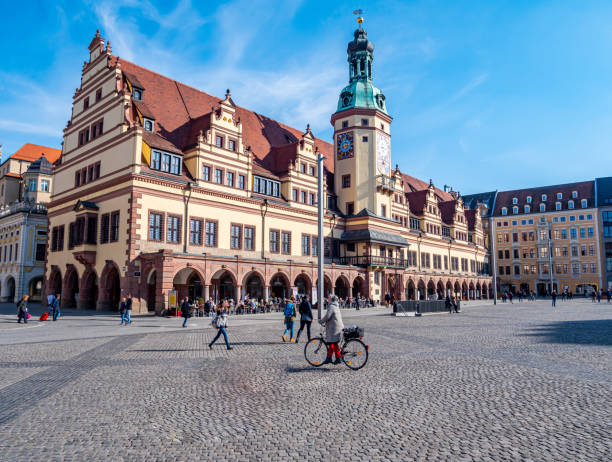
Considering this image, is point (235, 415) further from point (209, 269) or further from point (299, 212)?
point (299, 212)

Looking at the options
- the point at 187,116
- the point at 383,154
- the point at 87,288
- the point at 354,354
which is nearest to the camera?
the point at 354,354

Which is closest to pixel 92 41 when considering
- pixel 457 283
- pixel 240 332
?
pixel 240 332

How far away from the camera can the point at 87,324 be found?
2467 cm

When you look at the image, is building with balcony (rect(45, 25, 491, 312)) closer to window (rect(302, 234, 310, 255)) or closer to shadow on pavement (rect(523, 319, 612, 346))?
window (rect(302, 234, 310, 255))

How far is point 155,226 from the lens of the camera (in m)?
33.5

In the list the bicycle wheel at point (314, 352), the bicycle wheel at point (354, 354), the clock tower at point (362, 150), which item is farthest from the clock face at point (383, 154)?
the bicycle wheel at point (354, 354)

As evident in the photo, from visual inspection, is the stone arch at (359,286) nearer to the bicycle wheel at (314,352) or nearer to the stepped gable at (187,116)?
the stepped gable at (187,116)

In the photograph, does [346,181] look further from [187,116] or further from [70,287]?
[70,287]

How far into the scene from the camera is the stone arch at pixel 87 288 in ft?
118

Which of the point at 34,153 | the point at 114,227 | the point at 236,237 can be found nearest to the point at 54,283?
the point at 114,227

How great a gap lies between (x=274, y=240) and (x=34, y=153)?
170 ft

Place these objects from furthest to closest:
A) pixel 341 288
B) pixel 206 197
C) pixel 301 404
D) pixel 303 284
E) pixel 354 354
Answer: pixel 341 288
pixel 303 284
pixel 206 197
pixel 354 354
pixel 301 404

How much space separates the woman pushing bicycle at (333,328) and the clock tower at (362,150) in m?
40.2

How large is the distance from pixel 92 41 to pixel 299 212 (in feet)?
77.6
